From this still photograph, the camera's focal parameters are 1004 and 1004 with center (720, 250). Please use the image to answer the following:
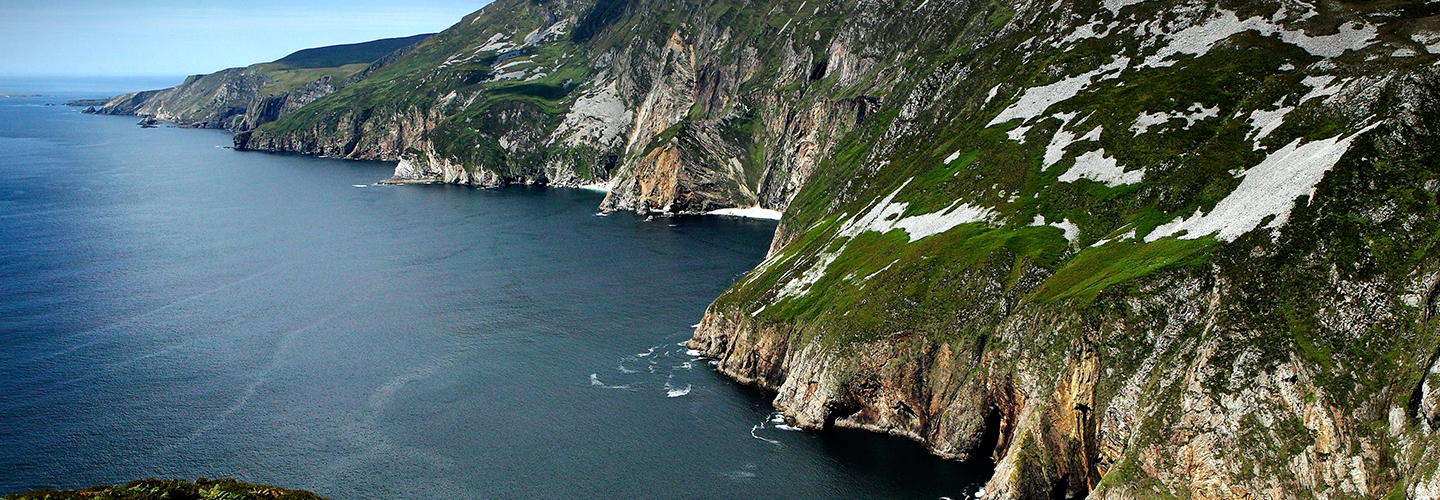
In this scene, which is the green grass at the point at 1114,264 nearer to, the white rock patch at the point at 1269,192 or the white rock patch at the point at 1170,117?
the white rock patch at the point at 1269,192

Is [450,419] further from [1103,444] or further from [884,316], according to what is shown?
[1103,444]

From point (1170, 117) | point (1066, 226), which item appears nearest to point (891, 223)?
point (1066, 226)

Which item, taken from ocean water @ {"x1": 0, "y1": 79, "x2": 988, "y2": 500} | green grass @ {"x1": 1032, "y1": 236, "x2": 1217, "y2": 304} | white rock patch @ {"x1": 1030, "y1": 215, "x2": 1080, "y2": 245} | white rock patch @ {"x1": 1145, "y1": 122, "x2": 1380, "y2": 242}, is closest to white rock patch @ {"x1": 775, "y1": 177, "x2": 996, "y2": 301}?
white rock patch @ {"x1": 1030, "y1": 215, "x2": 1080, "y2": 245}

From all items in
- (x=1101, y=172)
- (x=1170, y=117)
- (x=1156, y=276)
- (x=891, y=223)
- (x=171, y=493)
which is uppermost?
(x=1170, y=117)

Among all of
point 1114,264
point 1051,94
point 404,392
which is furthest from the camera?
point 1051,94

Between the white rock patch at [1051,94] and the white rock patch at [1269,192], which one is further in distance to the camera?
the white rock patch at [1051,94]

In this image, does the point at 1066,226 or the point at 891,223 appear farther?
the point at 891,223

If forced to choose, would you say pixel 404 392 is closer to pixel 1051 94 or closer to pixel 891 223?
pixel 891 223

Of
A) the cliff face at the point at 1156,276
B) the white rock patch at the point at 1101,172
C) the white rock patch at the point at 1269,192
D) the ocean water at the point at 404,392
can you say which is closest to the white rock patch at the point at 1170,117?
the cliff face at the point at 1156,276

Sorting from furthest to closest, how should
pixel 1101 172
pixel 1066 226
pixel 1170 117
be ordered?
pixel 1170 117
pixel 1101 172
pixel 1066 226
